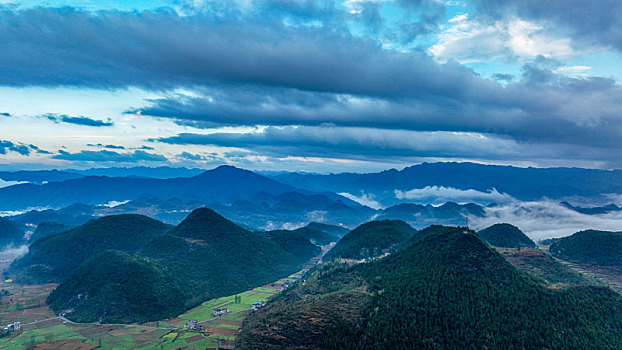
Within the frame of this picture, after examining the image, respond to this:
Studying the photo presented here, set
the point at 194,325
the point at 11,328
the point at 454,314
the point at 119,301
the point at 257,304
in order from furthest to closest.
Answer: the point at 257,304
the point at 119,301
the point at 11,328
the point at 194,325
the point at 454,314

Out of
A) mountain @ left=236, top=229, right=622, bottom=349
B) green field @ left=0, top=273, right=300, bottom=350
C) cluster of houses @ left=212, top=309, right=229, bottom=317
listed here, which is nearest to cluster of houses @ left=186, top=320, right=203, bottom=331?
green field @ left=0, top=273, right=300, bottom=350

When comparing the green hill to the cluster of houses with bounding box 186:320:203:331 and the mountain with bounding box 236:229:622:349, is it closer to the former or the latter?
the cluster of houses with bounding box 186:320:203:331

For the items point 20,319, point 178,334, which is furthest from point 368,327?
point 20,319

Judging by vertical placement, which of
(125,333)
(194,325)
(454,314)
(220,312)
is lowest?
(125,333)

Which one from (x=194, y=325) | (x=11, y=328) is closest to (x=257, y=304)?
(x=194, y=325)

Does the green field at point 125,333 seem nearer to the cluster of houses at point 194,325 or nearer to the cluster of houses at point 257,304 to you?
the cluster of houses at point 194,325

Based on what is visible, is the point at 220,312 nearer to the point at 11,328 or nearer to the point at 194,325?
the point at 194,325

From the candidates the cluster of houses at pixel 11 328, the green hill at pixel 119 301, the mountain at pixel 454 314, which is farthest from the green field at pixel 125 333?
the mountain at pixel 454 314

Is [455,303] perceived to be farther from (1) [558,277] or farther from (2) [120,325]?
(2) [120,325]
